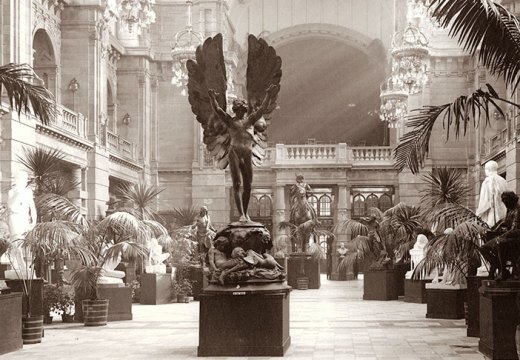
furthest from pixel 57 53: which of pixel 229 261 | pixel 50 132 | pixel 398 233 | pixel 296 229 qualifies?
pixel 229 261

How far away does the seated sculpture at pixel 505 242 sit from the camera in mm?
9872

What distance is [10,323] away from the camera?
429 inches

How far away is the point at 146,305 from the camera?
20.1 meters

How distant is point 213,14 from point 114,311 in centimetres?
2179

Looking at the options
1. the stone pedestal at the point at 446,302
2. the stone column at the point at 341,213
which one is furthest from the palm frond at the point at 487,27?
the stone column at the point at 341,213

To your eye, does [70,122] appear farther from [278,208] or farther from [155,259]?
[278,208]

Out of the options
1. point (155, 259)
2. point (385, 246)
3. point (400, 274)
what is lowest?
point (400, 274)

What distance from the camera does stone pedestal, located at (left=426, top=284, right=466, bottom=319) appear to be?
50.6ft

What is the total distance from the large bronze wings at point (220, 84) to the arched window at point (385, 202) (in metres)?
25.5

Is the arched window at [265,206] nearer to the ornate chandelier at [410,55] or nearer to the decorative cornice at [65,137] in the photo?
the decorative cornice at [65,137]

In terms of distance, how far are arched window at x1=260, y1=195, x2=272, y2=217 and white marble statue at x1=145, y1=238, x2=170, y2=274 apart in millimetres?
16023

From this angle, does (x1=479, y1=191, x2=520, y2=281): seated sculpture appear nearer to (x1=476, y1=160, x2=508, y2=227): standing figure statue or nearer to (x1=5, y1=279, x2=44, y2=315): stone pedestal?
(x1=476, y1=160, x2=508, y2=227): standing figure statue

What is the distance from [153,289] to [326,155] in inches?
678

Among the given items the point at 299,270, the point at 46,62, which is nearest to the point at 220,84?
the point at 299,270
